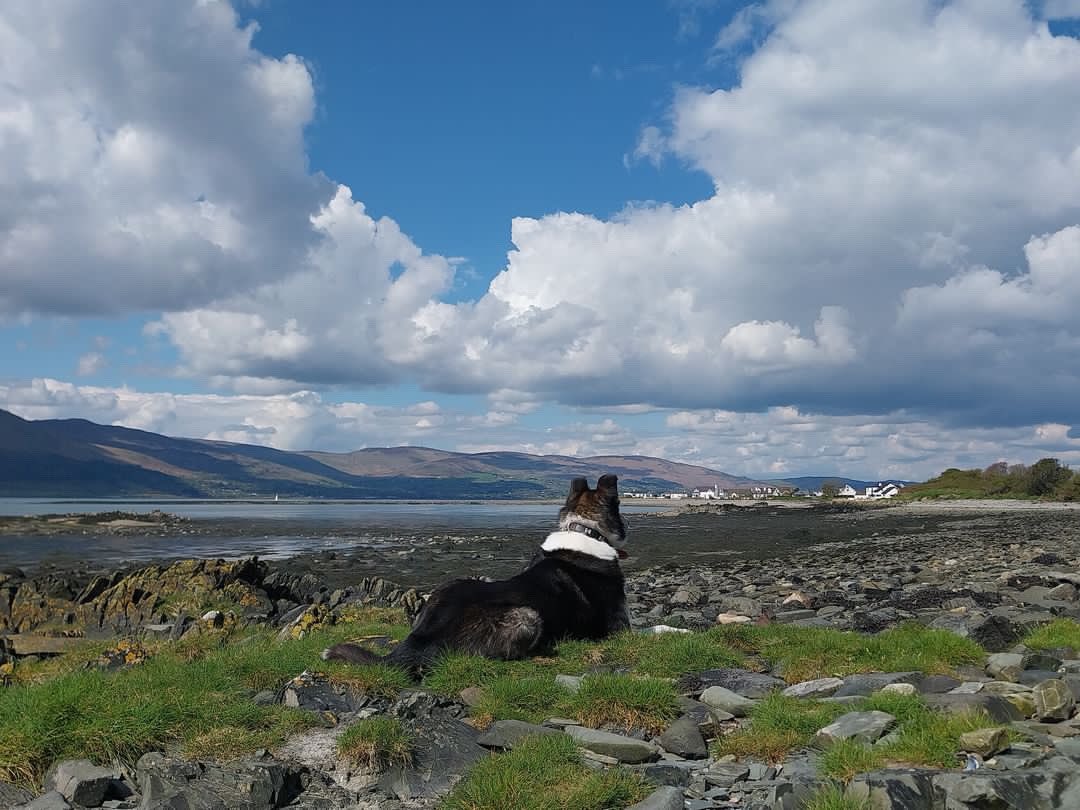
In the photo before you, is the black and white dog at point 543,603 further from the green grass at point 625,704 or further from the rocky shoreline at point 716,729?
the green grass at point 625,704

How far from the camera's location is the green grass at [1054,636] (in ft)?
28.3

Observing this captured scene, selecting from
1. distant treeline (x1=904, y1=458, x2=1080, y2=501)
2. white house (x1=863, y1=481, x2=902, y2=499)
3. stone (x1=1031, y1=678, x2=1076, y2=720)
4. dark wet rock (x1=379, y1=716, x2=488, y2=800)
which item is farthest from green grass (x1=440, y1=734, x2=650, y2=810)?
white house (x1=863, y1=481, x2=902, y2=499)

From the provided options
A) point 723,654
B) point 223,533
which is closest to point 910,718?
point 723,654

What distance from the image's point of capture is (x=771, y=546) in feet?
126

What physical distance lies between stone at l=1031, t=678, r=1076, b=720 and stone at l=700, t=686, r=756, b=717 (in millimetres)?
2173

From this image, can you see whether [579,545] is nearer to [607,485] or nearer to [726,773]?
[607,485]

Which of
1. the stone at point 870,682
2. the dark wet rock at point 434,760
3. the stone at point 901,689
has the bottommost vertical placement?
the dark wet rock at point 434,760

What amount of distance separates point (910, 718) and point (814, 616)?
28.6ft

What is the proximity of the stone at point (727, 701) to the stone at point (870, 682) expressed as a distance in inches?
33.2

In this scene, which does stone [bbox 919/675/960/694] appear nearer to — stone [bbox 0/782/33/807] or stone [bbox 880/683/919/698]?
stone [bbox 880/683/919/698]

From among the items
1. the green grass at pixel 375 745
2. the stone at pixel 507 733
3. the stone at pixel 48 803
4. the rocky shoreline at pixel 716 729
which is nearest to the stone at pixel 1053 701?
the rocky shoreline at pixel 716 729

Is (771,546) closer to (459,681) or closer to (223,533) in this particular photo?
(459,681)

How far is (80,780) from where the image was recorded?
201 inches

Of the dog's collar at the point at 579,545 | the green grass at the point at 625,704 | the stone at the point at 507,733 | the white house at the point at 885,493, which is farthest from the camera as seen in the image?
the white house at the point at 885,493
